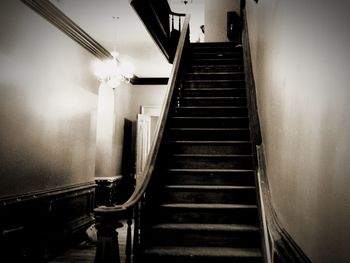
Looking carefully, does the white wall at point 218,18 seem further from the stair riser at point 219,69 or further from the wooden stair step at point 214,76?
the wooden stair step at point 214,76

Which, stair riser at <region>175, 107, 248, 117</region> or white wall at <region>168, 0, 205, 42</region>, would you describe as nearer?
stair riser at <region>175, 107, 248, 117</region>

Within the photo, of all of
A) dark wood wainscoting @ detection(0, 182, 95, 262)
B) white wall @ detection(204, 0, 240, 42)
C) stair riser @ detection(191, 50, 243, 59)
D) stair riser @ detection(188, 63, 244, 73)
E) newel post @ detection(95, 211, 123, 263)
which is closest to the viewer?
newel post @ detection(95, 211, 123, 263)

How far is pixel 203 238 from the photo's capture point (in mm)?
3359

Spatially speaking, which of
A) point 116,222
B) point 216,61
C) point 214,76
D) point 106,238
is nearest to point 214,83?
point 214,76

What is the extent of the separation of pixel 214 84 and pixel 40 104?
116 inches

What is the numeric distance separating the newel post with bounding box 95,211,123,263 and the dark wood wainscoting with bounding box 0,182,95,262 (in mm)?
1842

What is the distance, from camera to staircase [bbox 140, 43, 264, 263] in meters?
3.29

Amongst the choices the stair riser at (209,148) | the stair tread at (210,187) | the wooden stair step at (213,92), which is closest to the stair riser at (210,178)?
the stair tread at (210,187)

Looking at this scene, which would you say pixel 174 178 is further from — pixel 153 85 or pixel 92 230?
pixel 153 85

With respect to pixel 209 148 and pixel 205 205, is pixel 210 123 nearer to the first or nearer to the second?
pixel 209 148

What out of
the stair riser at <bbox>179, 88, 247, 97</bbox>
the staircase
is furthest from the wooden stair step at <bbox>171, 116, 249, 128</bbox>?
the stair riser at <bbox>179, 88, 247, 97</bbox>

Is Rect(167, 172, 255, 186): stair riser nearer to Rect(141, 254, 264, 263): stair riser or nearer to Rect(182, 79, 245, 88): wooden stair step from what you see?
Rect(141, 254, 264, 263): stair riser

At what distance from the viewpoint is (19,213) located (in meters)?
3.95

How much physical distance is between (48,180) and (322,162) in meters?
4.16
